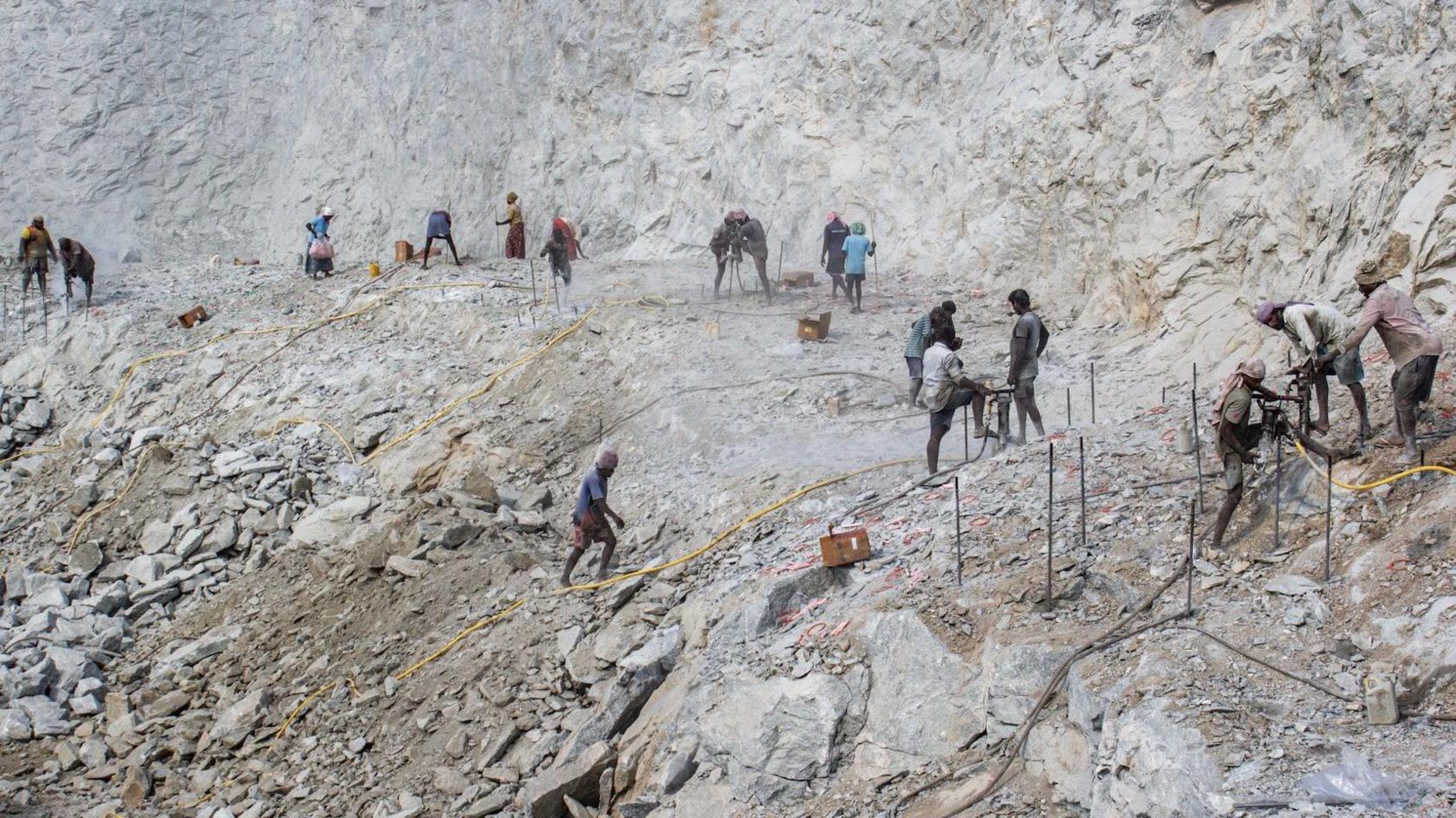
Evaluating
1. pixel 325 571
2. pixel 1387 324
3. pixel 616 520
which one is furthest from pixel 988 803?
pixel 325 571

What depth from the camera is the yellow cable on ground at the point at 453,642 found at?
10.4 m

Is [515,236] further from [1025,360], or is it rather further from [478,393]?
[1025,360]

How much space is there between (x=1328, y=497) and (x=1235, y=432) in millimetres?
636

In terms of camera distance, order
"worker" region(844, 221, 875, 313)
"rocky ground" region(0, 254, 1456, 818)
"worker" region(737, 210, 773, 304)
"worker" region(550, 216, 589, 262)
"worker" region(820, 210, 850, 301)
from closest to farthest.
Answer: "rocky ground" region(0, 254, 1456, 818), "worker" region(844, 221, 875, 313), "worker" region(820, 210, 850, 301), "worker" region(737, 210, 773, 304), "worker" region(550, 216, 589, 262)

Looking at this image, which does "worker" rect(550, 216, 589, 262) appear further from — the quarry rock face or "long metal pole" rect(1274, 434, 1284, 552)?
"long metal pole" rect(1274, 434, 1284, 552)

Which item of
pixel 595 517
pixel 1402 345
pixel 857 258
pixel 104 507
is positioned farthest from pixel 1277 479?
pixel 104 507

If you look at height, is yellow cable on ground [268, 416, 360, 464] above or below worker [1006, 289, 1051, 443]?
below

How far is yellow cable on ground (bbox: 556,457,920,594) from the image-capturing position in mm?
10500

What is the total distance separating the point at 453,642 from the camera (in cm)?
1041

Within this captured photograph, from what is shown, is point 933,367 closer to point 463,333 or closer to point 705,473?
point 705,473

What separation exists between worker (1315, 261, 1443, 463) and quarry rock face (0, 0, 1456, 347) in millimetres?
2646

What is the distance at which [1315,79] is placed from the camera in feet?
40.1

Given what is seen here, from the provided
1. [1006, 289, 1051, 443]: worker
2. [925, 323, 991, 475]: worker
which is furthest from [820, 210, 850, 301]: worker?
[925, 323, 991, 475]: worker

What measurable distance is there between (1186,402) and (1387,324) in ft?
9.59
